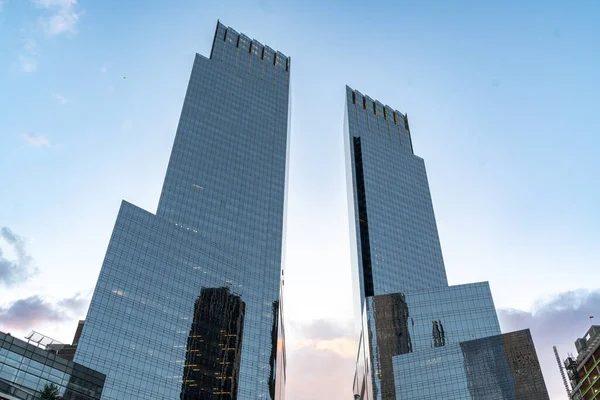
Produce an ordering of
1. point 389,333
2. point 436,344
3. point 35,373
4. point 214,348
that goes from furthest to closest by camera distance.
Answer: point 389,333, point 436,344, point 214,348, point 35,373

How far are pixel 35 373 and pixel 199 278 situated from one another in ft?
180

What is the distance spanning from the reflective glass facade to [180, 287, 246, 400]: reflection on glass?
89.0 feet

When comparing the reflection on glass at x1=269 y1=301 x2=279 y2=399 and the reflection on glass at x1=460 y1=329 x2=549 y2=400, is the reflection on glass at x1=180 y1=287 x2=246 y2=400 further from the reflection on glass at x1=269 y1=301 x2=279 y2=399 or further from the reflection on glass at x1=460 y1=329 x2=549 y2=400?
the reflection on glass at x1=460 y1=329 x2=549 y2=400

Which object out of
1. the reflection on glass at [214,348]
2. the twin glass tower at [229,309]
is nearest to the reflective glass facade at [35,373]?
the twin glass tower at [229,309]

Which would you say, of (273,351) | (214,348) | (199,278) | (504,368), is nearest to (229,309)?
(199,278)

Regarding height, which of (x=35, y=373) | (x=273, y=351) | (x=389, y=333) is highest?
(x=389, y=333)

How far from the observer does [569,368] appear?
118000 mm

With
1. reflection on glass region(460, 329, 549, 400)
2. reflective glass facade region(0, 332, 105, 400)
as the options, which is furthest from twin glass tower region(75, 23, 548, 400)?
reflective glass facade region(0, 332, 105, 400)

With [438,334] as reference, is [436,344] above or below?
below

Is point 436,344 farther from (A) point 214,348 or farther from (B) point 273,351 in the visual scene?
(A) point 214,348

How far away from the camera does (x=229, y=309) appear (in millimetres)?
140375

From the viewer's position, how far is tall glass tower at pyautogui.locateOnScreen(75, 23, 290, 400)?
11444 centimetres

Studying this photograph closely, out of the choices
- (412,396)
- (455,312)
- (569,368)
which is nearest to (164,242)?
(412,396)

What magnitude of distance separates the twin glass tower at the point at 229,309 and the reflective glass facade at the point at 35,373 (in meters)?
7.76
